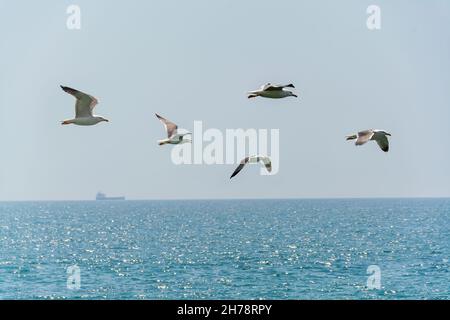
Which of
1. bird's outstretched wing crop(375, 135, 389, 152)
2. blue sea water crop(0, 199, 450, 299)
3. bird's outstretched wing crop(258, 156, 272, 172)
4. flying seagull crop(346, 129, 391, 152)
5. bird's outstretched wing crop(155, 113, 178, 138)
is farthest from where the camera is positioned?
blue sea water crop(0, 199, 450, 299)

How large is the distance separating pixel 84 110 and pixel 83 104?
32 cm

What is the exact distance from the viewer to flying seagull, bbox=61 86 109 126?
27.6 m

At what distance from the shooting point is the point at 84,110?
2839 centimetres

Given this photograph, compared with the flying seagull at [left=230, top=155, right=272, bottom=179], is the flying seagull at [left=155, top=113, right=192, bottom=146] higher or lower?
higher

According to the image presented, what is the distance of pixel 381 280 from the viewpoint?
204ft

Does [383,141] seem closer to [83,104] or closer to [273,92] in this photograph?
[273,92]

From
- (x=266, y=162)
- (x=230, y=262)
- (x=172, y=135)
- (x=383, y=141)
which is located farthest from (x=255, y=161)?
(x=230, y=262)

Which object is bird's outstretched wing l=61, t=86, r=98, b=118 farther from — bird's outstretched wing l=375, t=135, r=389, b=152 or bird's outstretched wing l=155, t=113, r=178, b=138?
bird's outstretched wing l=375, t=135, r=389, b=152

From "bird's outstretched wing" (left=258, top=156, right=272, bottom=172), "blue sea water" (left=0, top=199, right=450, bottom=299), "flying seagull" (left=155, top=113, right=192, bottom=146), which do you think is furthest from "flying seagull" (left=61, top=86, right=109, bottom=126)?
"blue sea water" (left=0, top=199, right=450, bottom=299)

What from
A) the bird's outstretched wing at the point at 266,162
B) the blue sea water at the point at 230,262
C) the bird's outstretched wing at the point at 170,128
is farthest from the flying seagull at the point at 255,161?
the blue sea water at the point at 230,262

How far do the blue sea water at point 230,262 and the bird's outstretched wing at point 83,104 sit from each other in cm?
2686

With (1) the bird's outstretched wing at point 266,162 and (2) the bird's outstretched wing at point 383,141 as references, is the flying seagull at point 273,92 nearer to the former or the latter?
(1) the bird's outstretched wing at point 266,162
